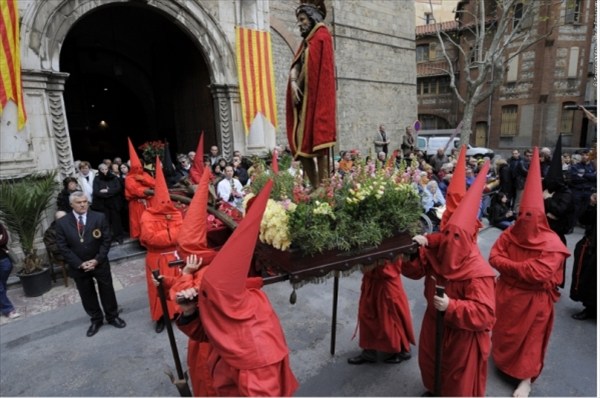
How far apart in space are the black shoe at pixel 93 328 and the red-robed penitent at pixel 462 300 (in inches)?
172

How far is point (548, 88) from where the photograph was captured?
2572 centimetres

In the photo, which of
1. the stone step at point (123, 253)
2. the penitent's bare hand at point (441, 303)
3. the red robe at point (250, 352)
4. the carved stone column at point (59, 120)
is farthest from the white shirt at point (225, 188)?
the red robe at point (250, 352)

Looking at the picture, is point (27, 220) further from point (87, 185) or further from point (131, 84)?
point (131, 84)

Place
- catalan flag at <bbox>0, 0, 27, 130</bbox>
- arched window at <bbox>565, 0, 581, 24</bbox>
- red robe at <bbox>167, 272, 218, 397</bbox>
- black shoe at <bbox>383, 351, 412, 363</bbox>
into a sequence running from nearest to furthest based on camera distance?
red robe at <bbox>167, 272, 218, 397</bbox>
black shoe at <bbox>383, 351, 412, 363</bbox>
catalan flag at <bbox>0, 0, 27, 130</bbox>
arched window at <bbox>565, 0, 581, 24</bbox>

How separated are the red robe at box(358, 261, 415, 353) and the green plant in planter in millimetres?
5851

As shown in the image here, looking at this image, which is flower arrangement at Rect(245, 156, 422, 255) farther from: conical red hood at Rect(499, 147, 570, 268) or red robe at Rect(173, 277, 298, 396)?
conical red hood at Rect(499, 147, 570, 268)

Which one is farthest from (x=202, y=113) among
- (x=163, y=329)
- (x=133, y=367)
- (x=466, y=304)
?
(x=466, y=304)

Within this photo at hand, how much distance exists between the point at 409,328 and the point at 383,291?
590 mm

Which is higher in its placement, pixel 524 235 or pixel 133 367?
pixel 524 235

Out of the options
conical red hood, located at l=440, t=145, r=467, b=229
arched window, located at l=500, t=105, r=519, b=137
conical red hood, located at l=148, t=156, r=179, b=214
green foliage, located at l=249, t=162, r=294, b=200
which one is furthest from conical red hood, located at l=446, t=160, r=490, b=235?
arched window, located at l=500, t=105, r=519, b=137

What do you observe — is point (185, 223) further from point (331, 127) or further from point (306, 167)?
point (331, 127)

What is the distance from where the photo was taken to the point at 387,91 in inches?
752

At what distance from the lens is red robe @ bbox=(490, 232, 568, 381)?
11.6 feet

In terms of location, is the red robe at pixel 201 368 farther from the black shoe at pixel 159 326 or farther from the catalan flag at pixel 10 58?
the catalan flag at pixel 10 58
